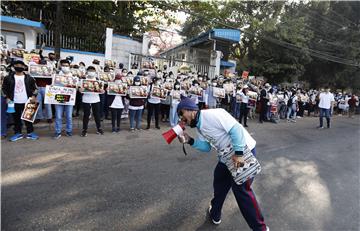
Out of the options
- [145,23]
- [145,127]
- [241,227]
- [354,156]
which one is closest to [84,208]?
[241,227]

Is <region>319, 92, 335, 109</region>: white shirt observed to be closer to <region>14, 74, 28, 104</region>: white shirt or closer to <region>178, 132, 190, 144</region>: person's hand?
<region>178, 132, 190, 144</region>: person's hand

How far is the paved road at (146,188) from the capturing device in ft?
11.7

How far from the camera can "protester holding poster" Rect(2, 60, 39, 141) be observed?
6562 millimetres

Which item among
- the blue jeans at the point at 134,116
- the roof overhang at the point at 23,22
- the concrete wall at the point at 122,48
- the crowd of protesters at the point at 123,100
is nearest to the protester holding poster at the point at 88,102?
the crowd of protesters at the point at 123,100

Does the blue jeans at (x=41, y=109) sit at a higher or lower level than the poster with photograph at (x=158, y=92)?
lower

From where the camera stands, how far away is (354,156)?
7.95 metres

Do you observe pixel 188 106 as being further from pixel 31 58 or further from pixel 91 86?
pixel 31 58

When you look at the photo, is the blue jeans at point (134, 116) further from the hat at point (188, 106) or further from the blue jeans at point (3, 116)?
the hat at point (188, 106)

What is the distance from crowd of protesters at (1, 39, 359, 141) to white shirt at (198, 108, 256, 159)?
28.7 inches

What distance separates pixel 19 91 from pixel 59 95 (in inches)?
35.6

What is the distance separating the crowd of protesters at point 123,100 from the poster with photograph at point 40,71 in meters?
0.13

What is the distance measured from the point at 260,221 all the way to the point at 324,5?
105 feet

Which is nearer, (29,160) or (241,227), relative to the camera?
(241,227)

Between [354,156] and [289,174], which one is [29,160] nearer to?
[289,174]
